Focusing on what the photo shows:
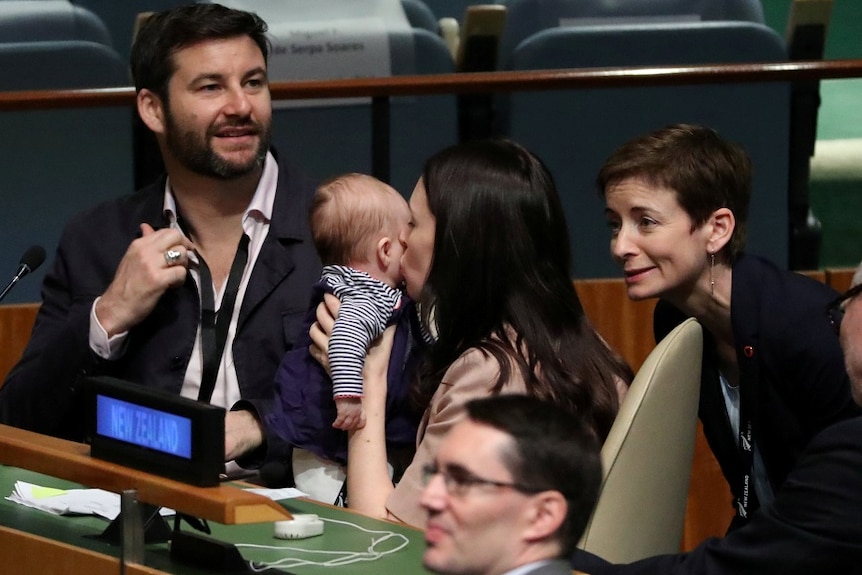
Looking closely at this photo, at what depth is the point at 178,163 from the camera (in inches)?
117

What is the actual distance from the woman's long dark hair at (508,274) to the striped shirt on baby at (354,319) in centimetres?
17

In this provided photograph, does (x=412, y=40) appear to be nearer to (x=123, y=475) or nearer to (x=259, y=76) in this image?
(x=259, y=76)

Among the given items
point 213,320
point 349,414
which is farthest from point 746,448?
point 213,320

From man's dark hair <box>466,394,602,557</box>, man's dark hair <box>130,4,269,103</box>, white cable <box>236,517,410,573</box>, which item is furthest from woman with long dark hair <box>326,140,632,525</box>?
man's dark hair <box>130,4,269,103</box>

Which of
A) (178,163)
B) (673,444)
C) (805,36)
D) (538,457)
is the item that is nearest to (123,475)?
(538,457)

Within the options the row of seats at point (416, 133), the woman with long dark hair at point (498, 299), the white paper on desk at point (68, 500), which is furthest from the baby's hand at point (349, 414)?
the row of seats at point (416, 133)

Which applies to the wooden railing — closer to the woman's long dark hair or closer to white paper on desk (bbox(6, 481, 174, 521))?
the woman's long dark hair

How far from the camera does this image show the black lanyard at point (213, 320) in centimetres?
281

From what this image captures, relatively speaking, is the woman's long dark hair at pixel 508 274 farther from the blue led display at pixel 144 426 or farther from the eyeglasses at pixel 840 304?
the blue led display at pixel 144 426

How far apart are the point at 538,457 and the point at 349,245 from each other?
1.11 m

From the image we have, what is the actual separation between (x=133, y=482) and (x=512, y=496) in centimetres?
61

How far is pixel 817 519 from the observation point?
175cm

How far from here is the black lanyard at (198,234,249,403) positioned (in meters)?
2.81

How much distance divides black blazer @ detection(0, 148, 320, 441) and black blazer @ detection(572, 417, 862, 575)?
115 centimetres
